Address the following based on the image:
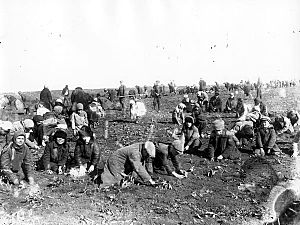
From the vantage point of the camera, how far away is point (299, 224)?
264 inches

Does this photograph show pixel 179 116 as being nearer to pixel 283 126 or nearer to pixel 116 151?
pixel 283 126

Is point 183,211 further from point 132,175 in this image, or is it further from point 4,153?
point 4,153

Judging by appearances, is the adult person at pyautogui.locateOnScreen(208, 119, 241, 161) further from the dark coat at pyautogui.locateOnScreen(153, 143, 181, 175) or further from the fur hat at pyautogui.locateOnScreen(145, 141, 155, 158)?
the fur hat at pyautogui.locateOnScreen(145, 141, 155, 158)

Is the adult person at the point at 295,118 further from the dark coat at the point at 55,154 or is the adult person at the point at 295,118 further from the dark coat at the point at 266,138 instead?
the dark coat at the point at 55,154

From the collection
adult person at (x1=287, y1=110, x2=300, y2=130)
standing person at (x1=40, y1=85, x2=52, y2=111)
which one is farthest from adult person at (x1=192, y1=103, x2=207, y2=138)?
standing person at (x1=40, y1=85, x2=52, y2=111)

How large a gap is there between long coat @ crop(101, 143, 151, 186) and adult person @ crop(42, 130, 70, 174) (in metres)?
1.45

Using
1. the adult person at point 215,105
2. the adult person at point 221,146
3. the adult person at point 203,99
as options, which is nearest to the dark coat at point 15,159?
the adult person at point 221,146

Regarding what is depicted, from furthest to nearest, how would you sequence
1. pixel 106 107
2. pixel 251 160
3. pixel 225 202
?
pixel 106 107 → pixel 251 160 → pixel 225 202

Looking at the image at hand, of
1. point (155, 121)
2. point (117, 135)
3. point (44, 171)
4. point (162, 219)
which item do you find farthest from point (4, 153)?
point (155, 121)

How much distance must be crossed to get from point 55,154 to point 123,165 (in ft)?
6.02

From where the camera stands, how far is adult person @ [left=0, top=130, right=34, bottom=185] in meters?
8.30

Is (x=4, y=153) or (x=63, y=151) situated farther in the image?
(x=63, y=151)

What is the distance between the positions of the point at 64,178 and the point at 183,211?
2905 millimetres

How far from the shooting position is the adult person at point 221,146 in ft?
35.9
